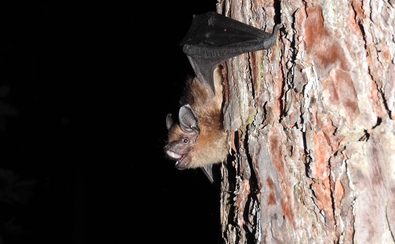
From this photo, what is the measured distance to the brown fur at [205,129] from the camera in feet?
9.70

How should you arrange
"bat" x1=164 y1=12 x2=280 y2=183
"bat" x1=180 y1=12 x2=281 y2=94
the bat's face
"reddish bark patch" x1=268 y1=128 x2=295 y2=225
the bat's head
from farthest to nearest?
the bat's face → the bat's head → "bat" x1=164 y1=12 x2=280 y2=183 → "bat" x1=180 y1=12 x2=281 y2=94 → "reddish bark patch" x1=268 y1=128 x2=295 y2=225

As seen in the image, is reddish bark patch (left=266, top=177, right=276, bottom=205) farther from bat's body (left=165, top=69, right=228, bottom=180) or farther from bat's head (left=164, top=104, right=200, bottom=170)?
bat's head (left=164, top=104, right=200, bottom=170)

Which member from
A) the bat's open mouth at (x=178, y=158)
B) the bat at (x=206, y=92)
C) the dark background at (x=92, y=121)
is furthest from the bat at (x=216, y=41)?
the dark background at (x=92, y=121)

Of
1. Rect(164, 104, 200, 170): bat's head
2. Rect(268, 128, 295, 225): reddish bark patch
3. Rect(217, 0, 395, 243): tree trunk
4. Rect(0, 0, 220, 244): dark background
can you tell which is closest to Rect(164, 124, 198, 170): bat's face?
Rect(164, 104, 200, 170): bat's head

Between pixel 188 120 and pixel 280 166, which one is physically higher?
pixel 188 120

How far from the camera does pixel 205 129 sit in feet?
10.1

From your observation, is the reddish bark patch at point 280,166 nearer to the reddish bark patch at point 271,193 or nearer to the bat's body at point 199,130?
the reddish bark patch at point 271,193

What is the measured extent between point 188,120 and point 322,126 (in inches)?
59.8

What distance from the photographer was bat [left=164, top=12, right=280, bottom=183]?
217 centimetres

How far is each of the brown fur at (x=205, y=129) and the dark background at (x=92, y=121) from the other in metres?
2.55

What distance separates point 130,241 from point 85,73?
2.65 m

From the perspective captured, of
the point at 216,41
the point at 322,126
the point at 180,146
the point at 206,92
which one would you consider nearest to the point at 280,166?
the point at 322,126

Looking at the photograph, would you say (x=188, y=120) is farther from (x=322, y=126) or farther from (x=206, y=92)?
Answer: (x=322, y=126)

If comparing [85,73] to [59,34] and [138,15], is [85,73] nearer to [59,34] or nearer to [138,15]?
[59,34]
